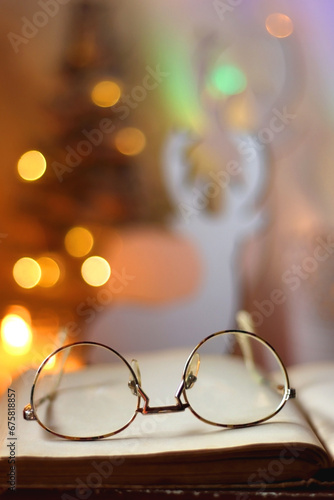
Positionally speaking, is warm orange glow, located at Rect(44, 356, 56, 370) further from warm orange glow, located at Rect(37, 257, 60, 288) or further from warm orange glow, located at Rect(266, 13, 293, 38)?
warm orange glow, located at Rect(266, 13, 293, 38)

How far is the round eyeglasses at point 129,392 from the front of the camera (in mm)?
555

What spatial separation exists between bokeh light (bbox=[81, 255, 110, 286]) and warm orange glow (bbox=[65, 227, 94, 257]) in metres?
0.03

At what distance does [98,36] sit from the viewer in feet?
4.39

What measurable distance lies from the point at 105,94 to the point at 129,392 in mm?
900

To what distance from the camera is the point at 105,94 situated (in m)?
1.33

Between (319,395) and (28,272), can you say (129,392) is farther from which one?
(28,272)

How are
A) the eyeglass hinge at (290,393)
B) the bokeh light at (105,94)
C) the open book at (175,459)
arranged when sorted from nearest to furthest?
the open book at (175,459)
the eyeglass hinge at (290,393)
the bokeh light at (105,94)

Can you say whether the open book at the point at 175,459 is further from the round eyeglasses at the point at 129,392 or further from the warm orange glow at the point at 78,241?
the warm orange glow at the point at 78,241

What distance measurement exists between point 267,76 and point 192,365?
98 cm

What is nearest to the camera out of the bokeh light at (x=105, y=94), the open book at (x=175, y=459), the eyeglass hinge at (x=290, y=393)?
the open book at (x=175, y=459)

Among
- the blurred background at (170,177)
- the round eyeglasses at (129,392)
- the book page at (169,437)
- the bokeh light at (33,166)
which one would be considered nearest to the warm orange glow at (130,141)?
the blurred background at (170,177)

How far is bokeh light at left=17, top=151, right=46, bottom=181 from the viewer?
1345 millimetres

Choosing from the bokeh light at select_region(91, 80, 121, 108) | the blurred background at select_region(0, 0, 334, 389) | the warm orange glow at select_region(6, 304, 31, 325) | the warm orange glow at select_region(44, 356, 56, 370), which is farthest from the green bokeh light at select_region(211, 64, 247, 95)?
the warm orange glow at select_region(44, 356, 56, 370)

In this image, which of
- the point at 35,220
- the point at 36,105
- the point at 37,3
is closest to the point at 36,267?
the point at 35,220
